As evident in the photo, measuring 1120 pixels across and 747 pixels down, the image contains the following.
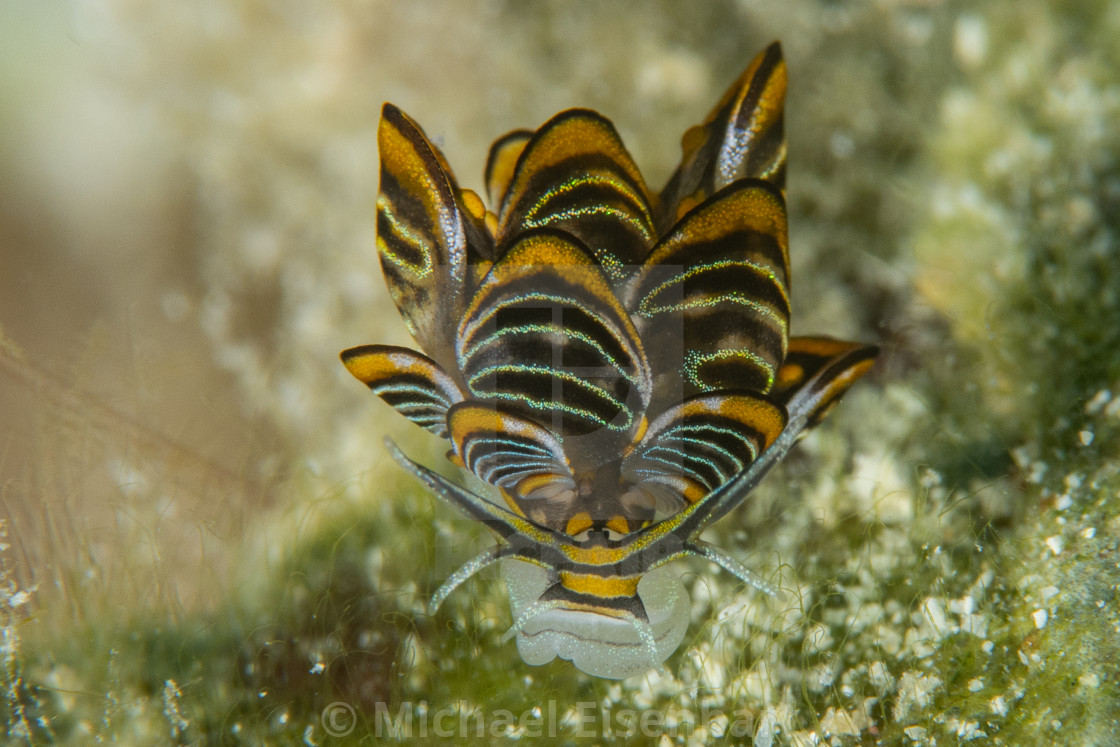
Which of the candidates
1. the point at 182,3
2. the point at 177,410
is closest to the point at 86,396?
the point at 177,410

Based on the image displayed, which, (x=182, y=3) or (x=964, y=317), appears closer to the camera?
(x=964, y=317)

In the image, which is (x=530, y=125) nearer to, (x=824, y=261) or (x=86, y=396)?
(x=824, y=261)

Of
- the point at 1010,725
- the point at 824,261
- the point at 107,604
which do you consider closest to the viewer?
the point at 1010,725

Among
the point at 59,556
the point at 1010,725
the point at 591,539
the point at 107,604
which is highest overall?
the point at 59,556

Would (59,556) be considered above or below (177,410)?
below

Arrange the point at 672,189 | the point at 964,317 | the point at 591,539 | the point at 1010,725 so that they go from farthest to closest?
1. the point at 964,317
2. the point at 672,189
3. the point at 1010,725
4. the point at 591,539
